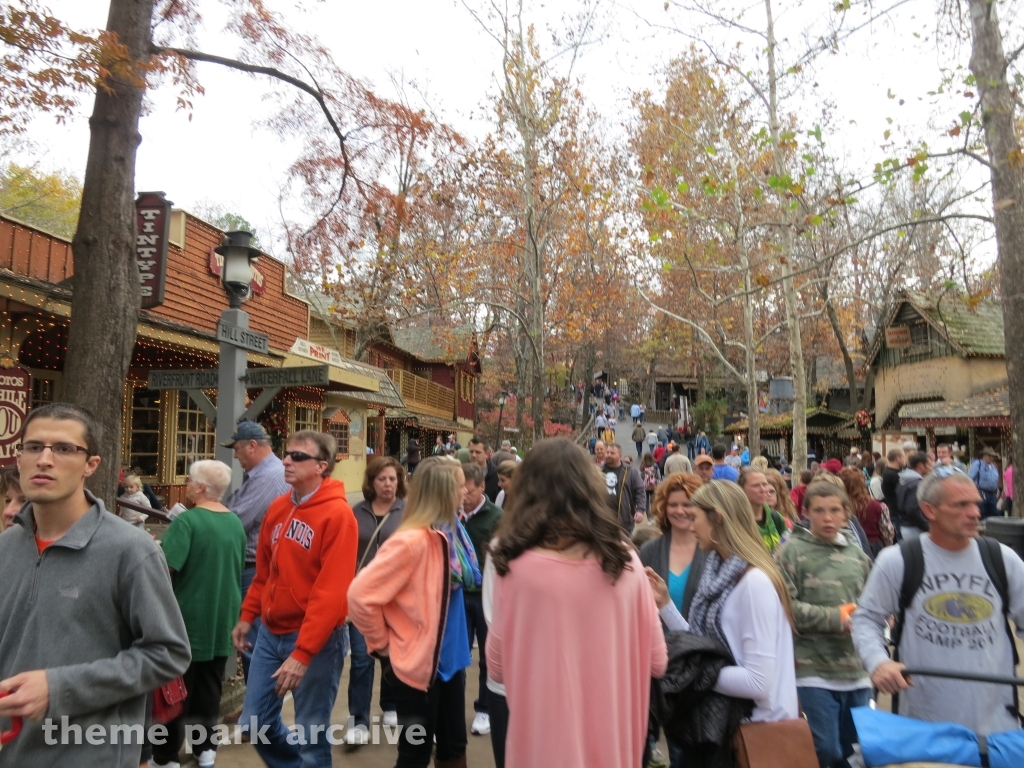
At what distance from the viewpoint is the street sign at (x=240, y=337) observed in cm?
656

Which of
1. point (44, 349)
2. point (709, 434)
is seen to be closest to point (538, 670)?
point (44, 349)

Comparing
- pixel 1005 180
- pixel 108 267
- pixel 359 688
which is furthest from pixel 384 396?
pixel 359 688

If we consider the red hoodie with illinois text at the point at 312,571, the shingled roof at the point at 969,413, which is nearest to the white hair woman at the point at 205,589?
the red hoodie with illinois text at the point at 312,571

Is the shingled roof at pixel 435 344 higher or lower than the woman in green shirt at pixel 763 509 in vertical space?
higher

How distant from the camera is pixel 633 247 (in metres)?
24.5

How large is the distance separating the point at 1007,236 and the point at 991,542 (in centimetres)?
626

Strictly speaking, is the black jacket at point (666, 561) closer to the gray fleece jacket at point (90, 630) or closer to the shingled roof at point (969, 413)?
the gray fleece jacket at point (90, 630)

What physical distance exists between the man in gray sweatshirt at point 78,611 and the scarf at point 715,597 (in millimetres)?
1965

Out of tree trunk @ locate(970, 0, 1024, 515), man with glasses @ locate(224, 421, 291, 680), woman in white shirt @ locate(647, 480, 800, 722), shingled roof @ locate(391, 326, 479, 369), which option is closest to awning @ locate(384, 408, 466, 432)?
shingled roof @ locate(391, 326, 479, 369)

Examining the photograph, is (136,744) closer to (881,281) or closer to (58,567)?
(58,567)

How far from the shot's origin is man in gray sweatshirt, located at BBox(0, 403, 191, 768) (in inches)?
87.6

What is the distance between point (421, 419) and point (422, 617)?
28988 mm

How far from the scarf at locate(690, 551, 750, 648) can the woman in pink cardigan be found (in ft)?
2.20

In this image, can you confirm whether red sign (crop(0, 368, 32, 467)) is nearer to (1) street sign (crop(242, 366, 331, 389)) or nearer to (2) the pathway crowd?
(1) street sign (crop(242, 366, 331, 389))
